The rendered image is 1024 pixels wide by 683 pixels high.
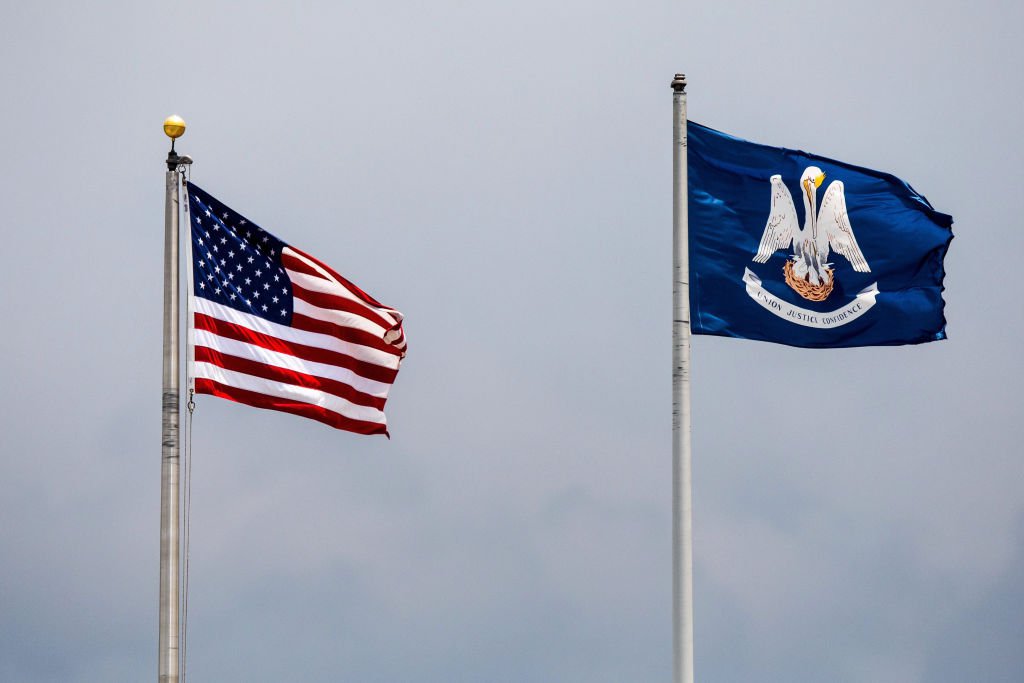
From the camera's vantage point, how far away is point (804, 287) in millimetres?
24078

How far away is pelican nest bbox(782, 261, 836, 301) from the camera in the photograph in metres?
24.0

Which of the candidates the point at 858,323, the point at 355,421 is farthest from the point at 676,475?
the point at 355,421

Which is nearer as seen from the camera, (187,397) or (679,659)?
(679,659)

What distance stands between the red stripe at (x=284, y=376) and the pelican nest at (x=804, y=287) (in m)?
6.77

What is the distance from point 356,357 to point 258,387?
1.88 m

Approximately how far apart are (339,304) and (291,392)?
1691 mm

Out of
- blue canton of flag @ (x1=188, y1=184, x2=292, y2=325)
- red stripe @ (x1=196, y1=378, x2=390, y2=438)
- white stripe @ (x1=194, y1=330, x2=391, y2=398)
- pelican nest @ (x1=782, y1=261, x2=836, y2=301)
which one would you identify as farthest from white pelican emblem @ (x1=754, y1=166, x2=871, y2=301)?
blue canton of flag @ (x1=188, y1=184, x2=292, y2=325)

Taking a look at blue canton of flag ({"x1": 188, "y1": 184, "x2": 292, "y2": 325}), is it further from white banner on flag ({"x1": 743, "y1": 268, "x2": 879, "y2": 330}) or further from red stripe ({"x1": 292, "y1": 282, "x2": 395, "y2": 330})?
white banner on flag ({"x1": 743, "y1": 268, "x2": 879, "y2": 330})

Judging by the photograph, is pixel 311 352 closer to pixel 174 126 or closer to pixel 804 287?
pixel 174 126

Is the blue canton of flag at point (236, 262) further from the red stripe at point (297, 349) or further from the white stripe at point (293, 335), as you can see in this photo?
the red stripe at point (297, 349)

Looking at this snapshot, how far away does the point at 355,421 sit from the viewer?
26.4m

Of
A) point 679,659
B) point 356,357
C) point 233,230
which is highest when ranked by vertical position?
point 233,230

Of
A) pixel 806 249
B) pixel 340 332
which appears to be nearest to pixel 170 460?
pixel 340 332

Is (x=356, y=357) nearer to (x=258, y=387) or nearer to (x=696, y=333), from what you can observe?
(x=258, y=387)
